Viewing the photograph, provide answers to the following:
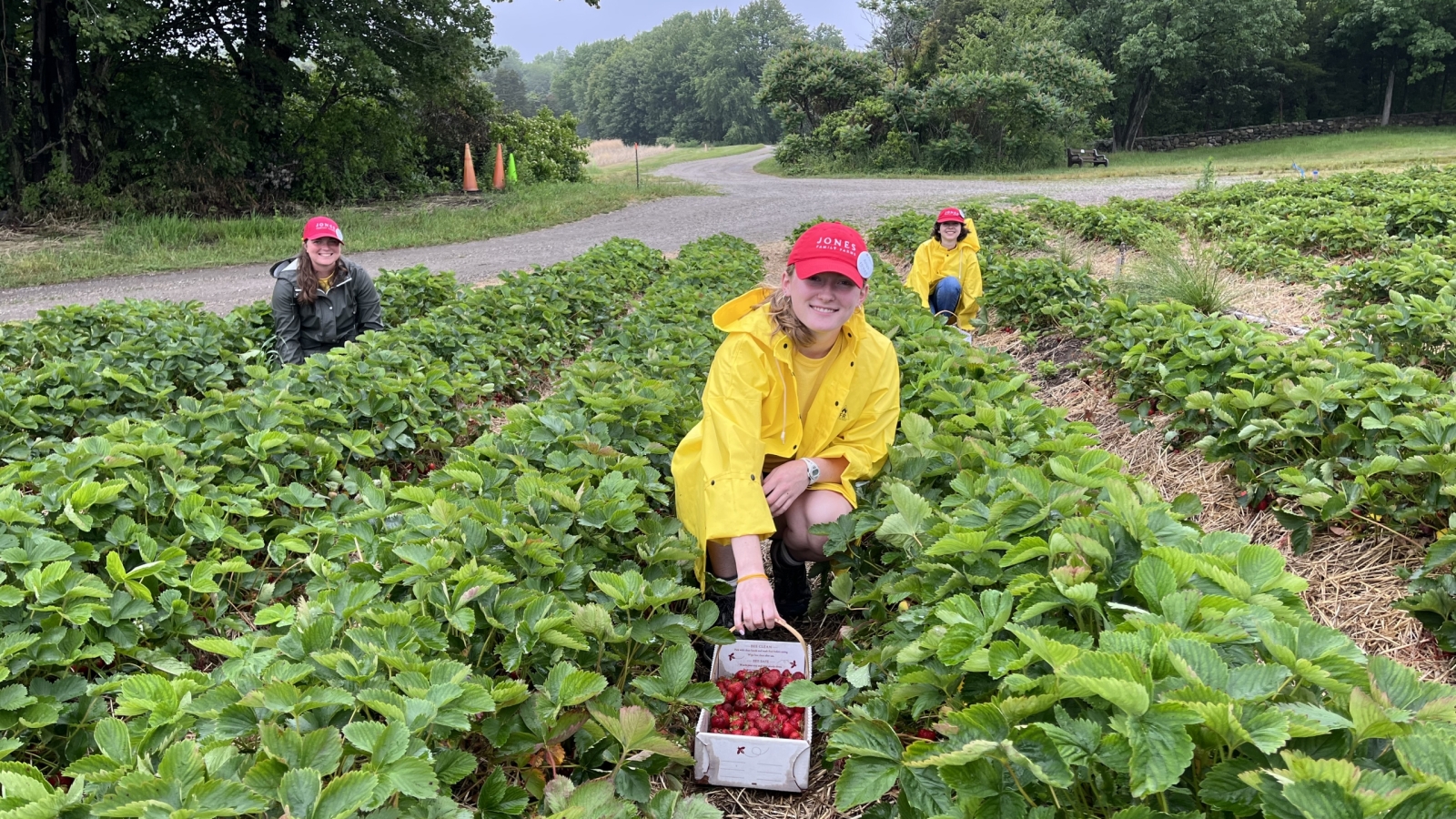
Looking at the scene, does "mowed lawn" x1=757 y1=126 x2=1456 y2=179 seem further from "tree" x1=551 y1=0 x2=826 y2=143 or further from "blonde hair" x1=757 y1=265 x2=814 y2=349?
"tree" x1=551 y1=0 x2=826 y2=143

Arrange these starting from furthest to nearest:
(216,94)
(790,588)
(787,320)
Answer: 1. (216,94)
2. (790,588)
3. (787,320)

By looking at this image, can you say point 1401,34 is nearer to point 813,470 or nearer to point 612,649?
point 813,470

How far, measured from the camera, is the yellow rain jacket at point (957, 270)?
6676 mm

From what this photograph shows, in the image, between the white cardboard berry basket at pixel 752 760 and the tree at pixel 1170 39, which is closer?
the white cardboard berry basket at pixel 752 760

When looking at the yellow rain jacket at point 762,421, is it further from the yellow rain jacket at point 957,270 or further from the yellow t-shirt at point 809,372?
the yellow rain jacket at point 957,270

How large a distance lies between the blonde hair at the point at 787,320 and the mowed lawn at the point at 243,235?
38.1ft

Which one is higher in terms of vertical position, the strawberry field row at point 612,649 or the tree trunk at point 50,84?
the tree trunk at point 50,84

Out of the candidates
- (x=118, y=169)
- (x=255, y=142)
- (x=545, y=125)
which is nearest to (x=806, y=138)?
(x=545, y=125)

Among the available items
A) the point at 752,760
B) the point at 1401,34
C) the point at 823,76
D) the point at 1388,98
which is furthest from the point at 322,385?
the point at 1388,98

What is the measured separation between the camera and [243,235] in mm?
13883

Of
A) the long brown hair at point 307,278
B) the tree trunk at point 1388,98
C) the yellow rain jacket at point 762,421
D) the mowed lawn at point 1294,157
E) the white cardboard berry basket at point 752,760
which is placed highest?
the tree trunk at point 1388,98

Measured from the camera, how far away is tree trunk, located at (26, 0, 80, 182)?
577 inches

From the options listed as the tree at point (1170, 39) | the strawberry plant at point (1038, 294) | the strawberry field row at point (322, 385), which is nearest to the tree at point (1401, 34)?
the tree at point (1170, 39)

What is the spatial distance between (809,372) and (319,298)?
13.8ft
